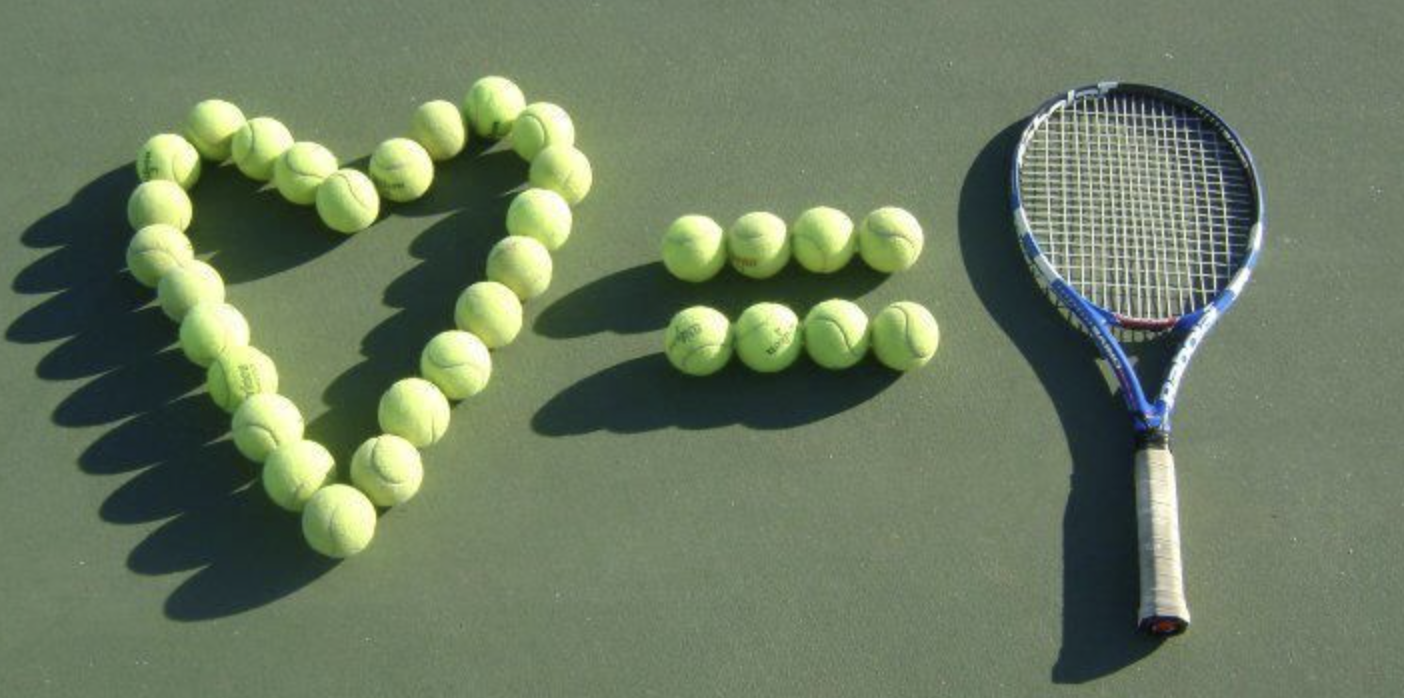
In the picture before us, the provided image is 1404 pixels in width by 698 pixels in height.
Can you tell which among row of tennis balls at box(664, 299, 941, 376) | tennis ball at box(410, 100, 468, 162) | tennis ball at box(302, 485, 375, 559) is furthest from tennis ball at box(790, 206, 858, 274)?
tennis ball at box(302, 485, 375, 559)

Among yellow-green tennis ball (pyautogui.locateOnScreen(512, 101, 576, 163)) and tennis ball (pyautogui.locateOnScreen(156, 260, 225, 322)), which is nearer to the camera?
tennis ball (pyautogui.locateOnScreen(156, 260, 225, 322))

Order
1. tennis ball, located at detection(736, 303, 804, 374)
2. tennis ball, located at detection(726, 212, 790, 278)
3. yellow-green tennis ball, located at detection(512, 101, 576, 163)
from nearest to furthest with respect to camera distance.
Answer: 1. tennis ball, located at detection(736, 303, 804, 374)
2. tennis ball, located at detection(726, 212, 790, 278)
3. yellow-green tennis ball, located at detection(512, 101, 576, 163)

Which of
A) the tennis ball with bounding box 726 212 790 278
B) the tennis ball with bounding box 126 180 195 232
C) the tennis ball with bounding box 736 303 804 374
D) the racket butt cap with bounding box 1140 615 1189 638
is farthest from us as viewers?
the tennis ball with bounding box 126 180 195 232

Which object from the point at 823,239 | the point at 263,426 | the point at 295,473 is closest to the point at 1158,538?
the point at 823,239

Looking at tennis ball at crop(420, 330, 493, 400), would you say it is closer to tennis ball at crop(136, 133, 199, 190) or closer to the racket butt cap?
tennis ball at crop(136, 133, 199, 190)

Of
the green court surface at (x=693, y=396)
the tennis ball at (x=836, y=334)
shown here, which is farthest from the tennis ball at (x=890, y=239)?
the tennis ball at (x=836, y=334)

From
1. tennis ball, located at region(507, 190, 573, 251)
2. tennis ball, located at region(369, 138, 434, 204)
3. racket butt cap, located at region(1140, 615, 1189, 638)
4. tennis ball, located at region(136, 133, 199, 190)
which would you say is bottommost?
racket butt cap, located at region(1140, 615, 1189, 638)

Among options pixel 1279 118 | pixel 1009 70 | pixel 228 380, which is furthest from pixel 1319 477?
pixel 228 380

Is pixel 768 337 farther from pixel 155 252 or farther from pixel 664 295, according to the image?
pixel 155 252
